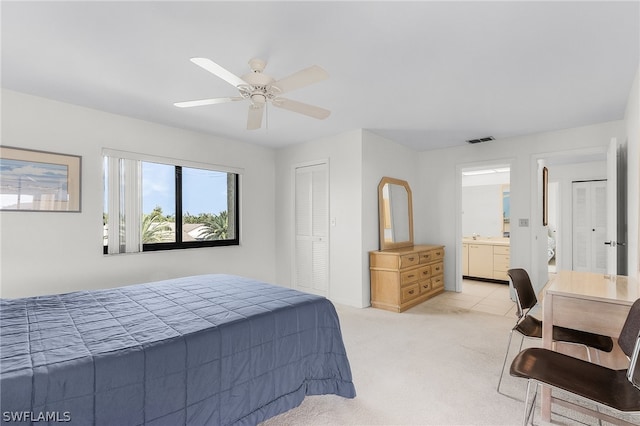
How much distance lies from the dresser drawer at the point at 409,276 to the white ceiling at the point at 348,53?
6.62ft

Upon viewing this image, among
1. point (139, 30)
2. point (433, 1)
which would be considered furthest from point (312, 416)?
point (139, 30)

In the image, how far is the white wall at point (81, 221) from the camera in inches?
115

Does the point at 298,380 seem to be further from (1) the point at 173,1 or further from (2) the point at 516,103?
(2) the point at 516,103

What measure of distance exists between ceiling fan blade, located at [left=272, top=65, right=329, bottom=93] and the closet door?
6.69 meters

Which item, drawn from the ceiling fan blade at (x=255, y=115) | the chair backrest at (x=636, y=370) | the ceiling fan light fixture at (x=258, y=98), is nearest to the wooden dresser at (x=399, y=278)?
the ceiling fan blade at (x=255, y=115)

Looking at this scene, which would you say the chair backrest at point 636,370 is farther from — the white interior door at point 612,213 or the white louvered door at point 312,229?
the white louvered door at point 312,229

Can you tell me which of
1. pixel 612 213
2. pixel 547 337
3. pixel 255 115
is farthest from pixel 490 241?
pixel 255 115

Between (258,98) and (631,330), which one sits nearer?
(631,330)

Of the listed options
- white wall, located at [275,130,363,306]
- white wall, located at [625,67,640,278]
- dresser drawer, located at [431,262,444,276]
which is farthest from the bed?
dresser drawer, located at [431,262,444,276]

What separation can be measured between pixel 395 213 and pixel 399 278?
113 cm

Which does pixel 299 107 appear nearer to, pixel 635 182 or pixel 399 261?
pixel 399 261

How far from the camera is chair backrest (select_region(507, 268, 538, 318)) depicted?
7.75ft

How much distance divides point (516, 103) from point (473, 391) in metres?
2.72

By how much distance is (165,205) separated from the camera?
4.06 m
